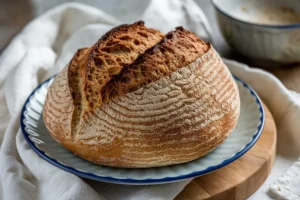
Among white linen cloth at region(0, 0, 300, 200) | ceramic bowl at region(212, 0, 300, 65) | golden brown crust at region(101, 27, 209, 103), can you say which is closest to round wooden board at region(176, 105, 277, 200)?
white linen cloth at region(0, 0, 300, 200)

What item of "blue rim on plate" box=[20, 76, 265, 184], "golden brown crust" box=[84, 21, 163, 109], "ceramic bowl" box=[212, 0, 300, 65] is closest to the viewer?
"blue rim on plate" box=[20, 76, 265, 184]

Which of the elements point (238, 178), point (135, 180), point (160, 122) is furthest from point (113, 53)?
point (238, 178)

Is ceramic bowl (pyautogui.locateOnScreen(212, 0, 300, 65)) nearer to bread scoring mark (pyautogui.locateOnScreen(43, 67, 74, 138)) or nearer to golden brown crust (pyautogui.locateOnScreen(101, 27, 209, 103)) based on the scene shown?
golden brown crust (pyautogui.locateOnScreen(101, 27, 209, 103))

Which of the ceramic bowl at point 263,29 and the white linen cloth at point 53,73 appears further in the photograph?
the ceramic bowl at point 263,29

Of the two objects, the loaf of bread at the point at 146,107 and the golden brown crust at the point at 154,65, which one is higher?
the golden brown crust at the point at 154,65

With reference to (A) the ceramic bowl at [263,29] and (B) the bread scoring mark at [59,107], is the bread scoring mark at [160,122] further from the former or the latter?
(A) the ceramic bowl at [263,29]

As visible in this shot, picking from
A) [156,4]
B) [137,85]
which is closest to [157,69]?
[137,85]

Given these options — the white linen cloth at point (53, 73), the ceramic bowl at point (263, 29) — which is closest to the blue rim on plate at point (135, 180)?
the white linen cloth at point (53, 73)
